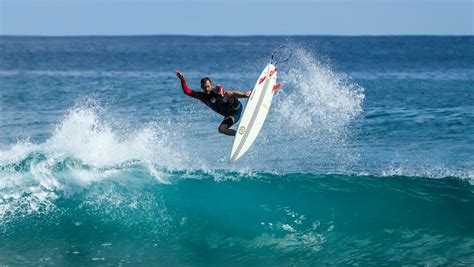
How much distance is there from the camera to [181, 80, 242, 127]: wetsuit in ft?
35.8

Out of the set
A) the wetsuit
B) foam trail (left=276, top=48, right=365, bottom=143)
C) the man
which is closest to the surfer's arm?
the man

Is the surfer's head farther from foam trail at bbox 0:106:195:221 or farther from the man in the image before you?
foam trail at bbox 0:106:195:221

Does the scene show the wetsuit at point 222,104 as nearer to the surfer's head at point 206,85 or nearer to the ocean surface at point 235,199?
the surfer's head at point 206,85

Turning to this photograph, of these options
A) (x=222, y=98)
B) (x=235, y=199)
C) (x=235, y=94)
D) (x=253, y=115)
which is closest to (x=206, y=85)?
(x=222, y=98)

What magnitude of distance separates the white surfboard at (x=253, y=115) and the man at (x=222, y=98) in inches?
8.8

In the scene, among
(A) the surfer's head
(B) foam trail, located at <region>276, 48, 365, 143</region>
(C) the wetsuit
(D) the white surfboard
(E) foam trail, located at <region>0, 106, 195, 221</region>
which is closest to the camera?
(D) the white surfboard

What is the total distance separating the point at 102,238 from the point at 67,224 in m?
0.84

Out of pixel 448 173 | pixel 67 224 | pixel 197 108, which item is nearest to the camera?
pixel 67 224

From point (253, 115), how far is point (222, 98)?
1.93 feet

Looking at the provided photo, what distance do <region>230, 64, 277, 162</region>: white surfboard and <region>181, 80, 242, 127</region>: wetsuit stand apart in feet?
0.92

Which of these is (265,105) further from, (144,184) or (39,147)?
(39,147)

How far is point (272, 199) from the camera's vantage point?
11.5 metres

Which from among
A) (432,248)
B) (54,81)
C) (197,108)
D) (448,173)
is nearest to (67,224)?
(432,248)

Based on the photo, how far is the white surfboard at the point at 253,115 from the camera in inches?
420
